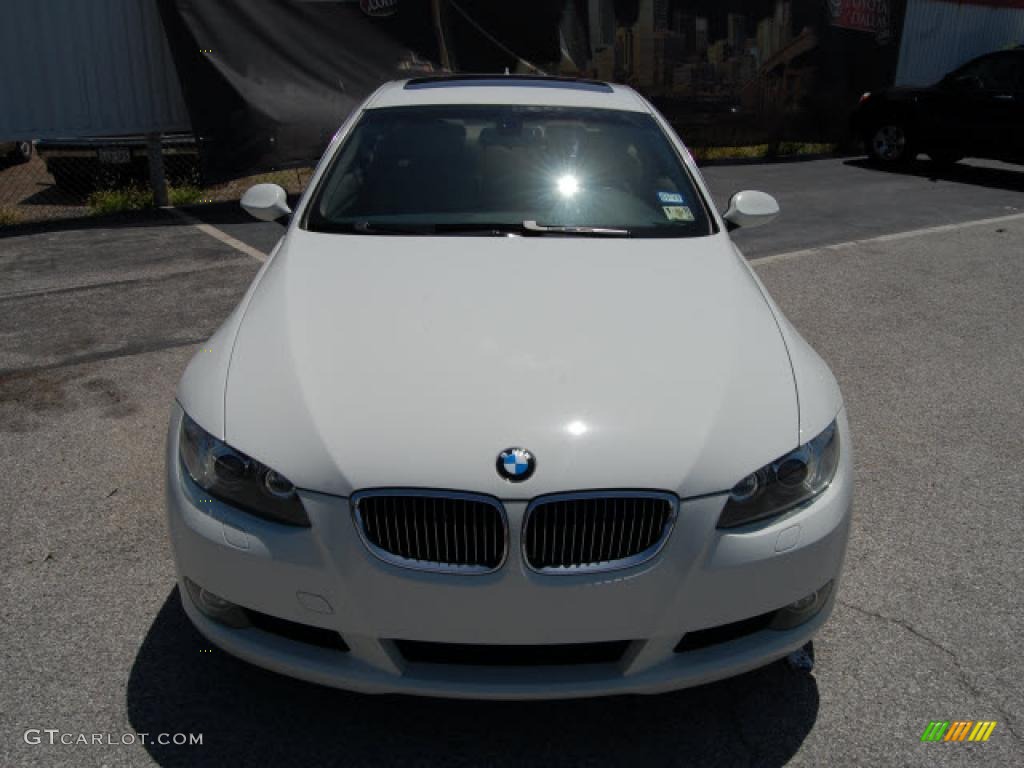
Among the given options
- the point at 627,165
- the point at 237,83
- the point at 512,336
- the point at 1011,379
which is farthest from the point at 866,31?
the point at 512,336

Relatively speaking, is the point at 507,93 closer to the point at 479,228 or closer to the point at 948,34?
the point at 479,228

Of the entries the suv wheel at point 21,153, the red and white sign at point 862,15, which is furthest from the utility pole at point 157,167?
the red and white sign at point 862,15

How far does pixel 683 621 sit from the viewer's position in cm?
226

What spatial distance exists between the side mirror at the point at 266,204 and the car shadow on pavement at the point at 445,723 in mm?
1960

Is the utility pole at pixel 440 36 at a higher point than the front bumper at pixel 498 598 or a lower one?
higher

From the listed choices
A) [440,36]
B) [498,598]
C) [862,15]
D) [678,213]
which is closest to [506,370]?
[498,598]

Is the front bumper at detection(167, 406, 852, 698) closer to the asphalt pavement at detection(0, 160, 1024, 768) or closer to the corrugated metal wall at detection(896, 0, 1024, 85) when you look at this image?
the asphalt pavement at detection(0, 160, 1024, 768)

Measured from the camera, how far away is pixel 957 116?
13.1m

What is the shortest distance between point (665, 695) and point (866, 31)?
1579 centimetres

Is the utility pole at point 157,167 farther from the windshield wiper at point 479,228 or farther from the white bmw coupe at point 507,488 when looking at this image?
the white bmw coupe at point 507,488

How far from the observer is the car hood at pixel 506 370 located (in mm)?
2246

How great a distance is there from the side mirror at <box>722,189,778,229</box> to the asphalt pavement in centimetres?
119

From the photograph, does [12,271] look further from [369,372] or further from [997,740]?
[997,740]

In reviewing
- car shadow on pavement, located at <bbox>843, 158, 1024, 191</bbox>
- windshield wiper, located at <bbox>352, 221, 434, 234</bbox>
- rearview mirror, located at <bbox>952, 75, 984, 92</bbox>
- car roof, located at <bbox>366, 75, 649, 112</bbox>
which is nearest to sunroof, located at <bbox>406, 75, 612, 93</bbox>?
car roof, located at <bbox>366, 75, 649, 112</bbox>
